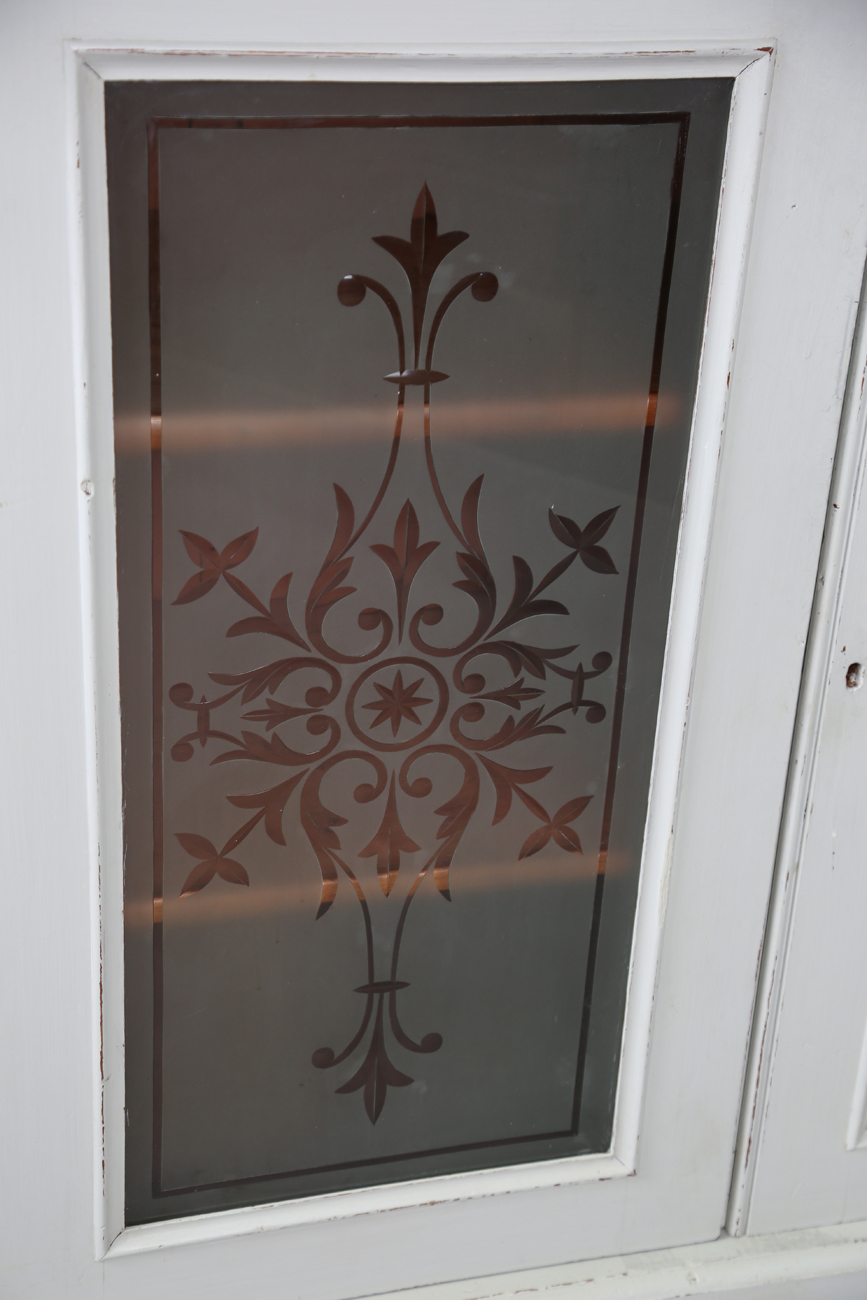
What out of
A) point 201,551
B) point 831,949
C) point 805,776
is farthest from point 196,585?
point 831,949

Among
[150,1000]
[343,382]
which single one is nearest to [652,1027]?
[150,1000]

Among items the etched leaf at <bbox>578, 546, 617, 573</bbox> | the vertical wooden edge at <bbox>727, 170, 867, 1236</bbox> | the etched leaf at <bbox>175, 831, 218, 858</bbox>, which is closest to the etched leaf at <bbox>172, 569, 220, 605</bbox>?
the etched leaf at <bbox>175, 831, 218, 858</bbox>

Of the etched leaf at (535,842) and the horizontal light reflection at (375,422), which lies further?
the etched leaf at (535,842)

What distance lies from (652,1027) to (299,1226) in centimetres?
41

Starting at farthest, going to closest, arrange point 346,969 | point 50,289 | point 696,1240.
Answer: point 696,1240 < point 346,969 < point 50,289

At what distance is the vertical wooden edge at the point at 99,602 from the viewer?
30.1 inches

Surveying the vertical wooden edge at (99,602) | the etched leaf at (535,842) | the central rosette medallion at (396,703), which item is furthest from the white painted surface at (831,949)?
the vertical wooden edge at (99,602)

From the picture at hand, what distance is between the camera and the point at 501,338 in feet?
2.87

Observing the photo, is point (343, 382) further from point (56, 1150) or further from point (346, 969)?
point (56, 1150)

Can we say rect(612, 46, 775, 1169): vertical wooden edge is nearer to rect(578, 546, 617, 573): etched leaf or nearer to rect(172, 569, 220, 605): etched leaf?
rect(578, 546, 617, 573): etched leaf

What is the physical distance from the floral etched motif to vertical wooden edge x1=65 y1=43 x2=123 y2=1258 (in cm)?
6

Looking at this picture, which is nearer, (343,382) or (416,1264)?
(343,382)

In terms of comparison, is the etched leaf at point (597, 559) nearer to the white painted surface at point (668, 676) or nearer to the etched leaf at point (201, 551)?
the white painted surface at point (668, 676)

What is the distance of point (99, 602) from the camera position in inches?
33.4
